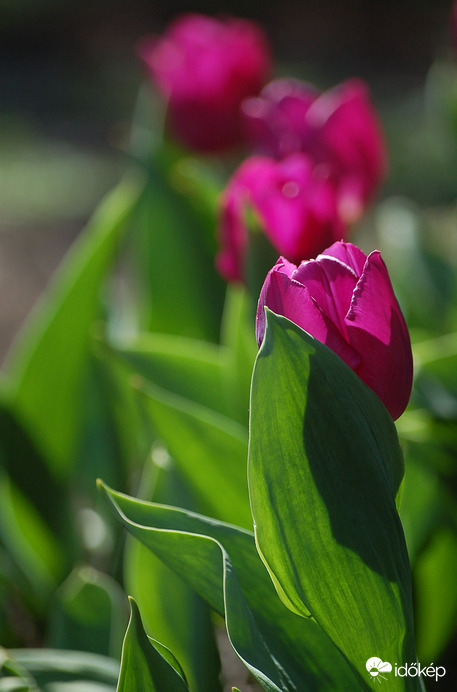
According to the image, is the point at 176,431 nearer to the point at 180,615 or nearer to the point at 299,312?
the point at 180,615

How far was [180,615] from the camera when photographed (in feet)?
1.58

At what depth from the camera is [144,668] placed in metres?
0.35

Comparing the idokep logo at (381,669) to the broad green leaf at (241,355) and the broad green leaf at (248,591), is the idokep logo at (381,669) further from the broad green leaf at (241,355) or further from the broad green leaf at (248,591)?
the broad green leaf at (241,355)

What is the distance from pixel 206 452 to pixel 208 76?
1.52 feet

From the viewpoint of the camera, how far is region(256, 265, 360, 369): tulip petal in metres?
0.31

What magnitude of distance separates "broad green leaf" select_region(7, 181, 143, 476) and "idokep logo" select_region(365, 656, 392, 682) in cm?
42

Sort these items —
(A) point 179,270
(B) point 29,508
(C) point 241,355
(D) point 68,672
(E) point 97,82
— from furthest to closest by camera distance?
1. (E) point 97,82
2. (A) point 179,270
3. (B) point 29,508
4. (C) point 241,355
5. (D) point 68,672

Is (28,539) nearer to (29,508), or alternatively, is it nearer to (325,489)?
(29,508)

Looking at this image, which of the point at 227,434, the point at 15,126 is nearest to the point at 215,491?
the point at 227,434

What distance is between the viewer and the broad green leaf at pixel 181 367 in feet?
1.98

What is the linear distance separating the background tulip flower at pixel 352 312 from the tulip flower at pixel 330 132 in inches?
12.2

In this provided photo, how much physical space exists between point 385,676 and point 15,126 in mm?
3551

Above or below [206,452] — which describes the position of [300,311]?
above

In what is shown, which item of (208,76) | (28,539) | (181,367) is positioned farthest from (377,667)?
(208,76)
